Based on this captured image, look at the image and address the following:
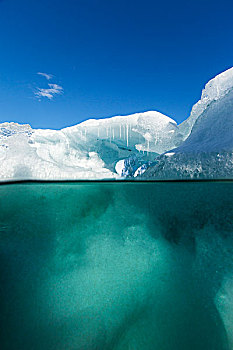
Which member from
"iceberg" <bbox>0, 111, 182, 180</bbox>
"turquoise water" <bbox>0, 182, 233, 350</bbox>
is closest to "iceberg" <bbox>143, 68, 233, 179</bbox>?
"turquoise water" <bbox>0, 182, 233, 350</bbox>

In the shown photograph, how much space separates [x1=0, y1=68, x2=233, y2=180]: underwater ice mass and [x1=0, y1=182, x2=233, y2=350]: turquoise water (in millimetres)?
1802

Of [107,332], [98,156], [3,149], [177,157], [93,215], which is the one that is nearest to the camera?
[107,332]

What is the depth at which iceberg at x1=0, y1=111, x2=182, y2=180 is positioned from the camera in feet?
24.0

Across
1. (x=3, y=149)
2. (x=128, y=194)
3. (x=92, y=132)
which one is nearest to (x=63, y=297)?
(x=128, y=194)

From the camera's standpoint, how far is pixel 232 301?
10.0ft

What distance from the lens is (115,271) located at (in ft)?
10.7

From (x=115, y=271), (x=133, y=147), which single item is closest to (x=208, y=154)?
(x=115, y=271)

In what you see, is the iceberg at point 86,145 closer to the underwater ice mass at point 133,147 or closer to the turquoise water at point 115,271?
the underwater ice mass at point 133,147

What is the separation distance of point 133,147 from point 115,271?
900 centimetres

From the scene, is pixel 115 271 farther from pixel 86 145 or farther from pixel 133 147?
pixel 133 147

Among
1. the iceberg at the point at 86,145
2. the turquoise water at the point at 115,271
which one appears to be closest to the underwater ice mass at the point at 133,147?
the iceberg at the point at 86,145

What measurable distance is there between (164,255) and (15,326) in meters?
2.80

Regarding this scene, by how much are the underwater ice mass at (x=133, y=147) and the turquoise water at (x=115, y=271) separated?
180cm

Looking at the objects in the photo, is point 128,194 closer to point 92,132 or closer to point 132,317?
point 132,317
